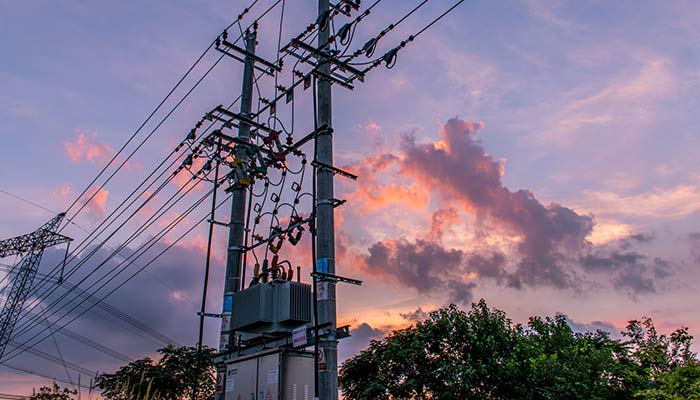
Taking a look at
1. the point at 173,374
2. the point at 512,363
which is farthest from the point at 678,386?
the point at 173,374

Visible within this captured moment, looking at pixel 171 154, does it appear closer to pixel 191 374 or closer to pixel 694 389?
pixel 191 374

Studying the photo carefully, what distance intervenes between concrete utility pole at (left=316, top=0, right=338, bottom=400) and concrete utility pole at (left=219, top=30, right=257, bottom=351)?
15.3 feet

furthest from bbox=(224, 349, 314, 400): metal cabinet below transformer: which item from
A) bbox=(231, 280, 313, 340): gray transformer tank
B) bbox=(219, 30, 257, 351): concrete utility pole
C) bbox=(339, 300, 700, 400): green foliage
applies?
bbox=(339, 300, 700, 400): green foliage

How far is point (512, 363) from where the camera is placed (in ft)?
114

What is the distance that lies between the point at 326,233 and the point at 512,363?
26.6 metres

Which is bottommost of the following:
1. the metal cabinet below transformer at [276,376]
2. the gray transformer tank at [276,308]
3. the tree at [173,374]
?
the metal cabinet below transformer at [276,376]

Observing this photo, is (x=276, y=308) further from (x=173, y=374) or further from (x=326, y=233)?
(x=173, y=374)

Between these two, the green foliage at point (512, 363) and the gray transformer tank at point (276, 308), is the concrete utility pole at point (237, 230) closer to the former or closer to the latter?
the gray transformer tank at point (276, 308)

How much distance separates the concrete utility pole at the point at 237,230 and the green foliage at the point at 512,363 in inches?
898

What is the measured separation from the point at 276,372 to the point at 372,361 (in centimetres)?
3192

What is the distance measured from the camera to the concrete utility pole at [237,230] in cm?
1665

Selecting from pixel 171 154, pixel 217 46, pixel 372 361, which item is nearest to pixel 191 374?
pixel 372 361

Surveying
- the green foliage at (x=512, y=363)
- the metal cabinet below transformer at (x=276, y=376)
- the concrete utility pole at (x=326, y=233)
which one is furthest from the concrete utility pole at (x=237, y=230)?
the green foliage at (x=512, y=363)

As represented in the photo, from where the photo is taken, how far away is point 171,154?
2367cm
